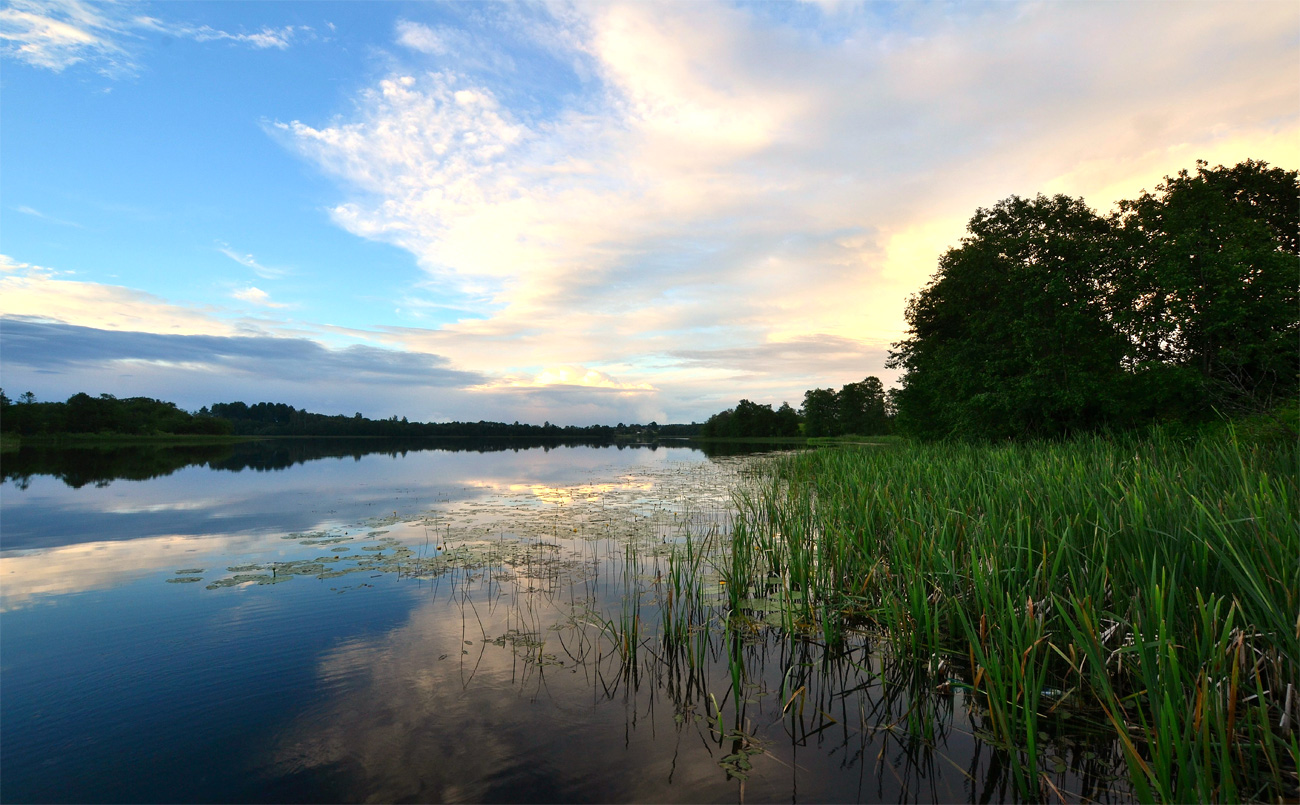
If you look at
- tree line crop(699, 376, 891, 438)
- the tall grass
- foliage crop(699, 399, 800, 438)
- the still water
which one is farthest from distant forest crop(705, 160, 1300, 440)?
foliage crop(699, 399, 800, 438)

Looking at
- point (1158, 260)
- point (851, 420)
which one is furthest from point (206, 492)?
point (851, 420)

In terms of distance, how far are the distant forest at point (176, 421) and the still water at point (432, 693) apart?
96136 mm

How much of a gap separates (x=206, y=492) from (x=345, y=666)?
2241 cm

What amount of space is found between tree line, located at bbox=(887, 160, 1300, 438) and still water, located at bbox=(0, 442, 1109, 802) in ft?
56.6

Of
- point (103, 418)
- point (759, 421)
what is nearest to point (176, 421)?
point (103, 418)

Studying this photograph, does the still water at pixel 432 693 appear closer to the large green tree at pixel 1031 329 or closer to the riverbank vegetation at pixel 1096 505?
the riverbank vegetation at pixel 1096 505

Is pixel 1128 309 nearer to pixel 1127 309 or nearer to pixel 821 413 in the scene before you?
pixel 1127 309

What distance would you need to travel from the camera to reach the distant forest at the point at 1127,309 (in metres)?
17.9

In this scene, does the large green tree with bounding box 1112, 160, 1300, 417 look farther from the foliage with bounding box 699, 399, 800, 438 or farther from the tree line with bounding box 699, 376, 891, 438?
the foliage with bounding box 699, 399, 800, 438

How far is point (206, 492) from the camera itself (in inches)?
883

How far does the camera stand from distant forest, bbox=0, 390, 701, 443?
7456 centimetres

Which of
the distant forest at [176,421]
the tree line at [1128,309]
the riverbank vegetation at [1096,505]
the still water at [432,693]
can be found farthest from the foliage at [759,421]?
the still water at [432,693]

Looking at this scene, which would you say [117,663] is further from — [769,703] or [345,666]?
[769,703]

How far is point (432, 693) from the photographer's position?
516 centimetres
